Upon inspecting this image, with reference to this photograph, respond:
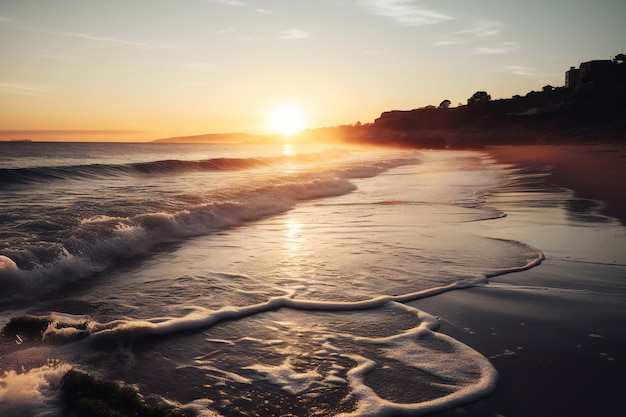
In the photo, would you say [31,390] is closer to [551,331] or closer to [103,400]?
[103,400]

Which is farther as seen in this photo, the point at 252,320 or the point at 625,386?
the point at 252,320

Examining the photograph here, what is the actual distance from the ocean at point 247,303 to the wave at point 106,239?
31 millimetres

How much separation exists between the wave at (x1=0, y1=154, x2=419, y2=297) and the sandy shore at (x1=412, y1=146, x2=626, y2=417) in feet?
15.2

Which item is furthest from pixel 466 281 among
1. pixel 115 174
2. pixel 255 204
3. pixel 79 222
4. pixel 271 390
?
pixel 115 174

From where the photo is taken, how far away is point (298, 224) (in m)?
9.85

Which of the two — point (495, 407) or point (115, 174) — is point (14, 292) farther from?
point (115, 174)

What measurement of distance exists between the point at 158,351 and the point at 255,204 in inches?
344

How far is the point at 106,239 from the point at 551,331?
21.2ft

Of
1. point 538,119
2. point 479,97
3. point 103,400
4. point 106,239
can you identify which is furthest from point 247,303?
point 479,97

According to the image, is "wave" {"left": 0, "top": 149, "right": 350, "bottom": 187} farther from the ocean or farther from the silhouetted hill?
the silhouetted hill

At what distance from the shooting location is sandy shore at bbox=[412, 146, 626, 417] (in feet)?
9.02

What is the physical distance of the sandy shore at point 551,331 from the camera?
275 centimetres

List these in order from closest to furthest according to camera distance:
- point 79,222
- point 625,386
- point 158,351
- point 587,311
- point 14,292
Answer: point 625,386 < point 158,351 < point 587,311 < point 14,292 < point 79,222

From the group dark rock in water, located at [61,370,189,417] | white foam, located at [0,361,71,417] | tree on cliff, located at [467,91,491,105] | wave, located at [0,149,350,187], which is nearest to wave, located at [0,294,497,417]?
white foam, located at [0,361,71,417]
